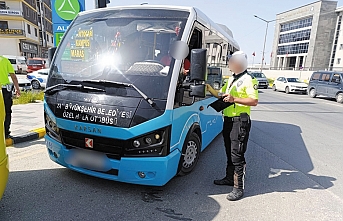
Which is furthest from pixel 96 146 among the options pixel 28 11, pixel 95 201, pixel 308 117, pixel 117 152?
pixel 28 11

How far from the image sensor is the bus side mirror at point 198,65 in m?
2.78

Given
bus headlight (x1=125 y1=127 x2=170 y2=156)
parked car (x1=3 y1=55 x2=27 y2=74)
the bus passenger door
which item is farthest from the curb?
parked car (x1=3 y1=55 x2=27 y2=74)

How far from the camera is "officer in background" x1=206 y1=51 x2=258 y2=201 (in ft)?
10.2

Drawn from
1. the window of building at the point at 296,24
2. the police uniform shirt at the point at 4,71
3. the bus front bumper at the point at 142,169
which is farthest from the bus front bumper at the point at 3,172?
the window of building at the point at 296,24

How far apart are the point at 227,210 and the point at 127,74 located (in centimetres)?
214

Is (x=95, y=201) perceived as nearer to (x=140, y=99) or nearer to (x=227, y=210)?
(x=140, y=99)

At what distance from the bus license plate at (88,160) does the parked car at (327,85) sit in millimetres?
17070

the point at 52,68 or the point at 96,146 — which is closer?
the point at 96,146

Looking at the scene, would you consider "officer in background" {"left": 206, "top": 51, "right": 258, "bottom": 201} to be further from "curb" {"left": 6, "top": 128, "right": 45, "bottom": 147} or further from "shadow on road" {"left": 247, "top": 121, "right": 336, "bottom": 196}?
"curb" {"left": 6, "top": 128, "right": 45, "bottom": 147}

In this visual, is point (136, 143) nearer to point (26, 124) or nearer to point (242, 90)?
point (242, 90)

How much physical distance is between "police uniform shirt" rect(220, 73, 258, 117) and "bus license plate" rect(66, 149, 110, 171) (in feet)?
5.83

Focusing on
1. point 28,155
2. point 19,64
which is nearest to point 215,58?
point 28,155

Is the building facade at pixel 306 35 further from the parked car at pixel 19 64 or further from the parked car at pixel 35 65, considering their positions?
the parked car at pixel 19 64

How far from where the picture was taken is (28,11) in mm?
42719
